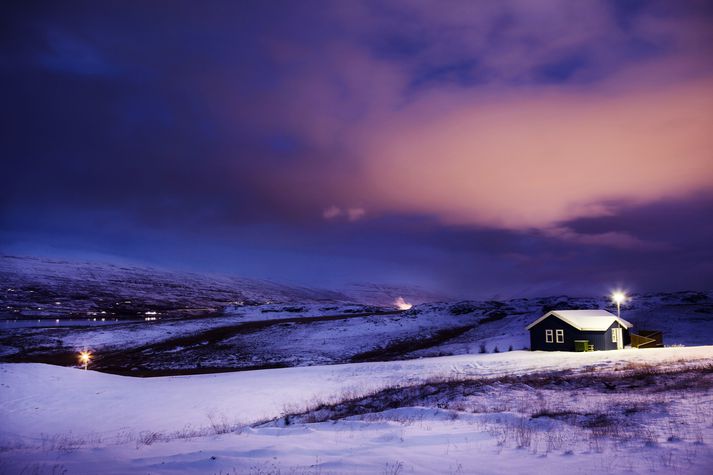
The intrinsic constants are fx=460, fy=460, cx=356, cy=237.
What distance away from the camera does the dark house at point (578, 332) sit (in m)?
42.4

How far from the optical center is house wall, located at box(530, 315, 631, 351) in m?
42.4

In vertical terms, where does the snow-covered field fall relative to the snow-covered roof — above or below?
below

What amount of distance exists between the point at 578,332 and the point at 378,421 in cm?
3495

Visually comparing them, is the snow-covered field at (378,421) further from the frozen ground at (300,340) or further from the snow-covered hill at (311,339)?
the snow-covered hill at (311,339)

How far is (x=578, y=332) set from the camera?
42.9 meters

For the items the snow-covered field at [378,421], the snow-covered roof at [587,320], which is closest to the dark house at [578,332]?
the snow-covered roof at [587,320]

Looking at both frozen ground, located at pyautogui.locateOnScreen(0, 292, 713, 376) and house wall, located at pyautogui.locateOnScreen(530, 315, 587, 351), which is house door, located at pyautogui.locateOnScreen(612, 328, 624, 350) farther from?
frozen ground, located at pyautogui.locateOnScreen(0, 292, 713, 376)

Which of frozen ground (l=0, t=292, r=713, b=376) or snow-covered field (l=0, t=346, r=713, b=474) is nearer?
snow-covered field (l=0, t=346, r=713, b=474)

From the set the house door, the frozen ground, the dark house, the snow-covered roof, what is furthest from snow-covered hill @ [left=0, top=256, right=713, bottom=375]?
the house door

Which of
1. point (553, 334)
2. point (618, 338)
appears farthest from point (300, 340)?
point (618, 338)

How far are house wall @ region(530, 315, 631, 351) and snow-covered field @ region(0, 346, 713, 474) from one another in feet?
34.8

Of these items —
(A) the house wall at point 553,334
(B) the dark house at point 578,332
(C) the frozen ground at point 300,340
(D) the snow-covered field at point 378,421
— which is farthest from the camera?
(C) the frozen ground at point 300,340

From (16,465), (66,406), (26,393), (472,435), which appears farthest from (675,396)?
(26,393)

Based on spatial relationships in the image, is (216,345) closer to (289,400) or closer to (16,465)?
(289,400)
